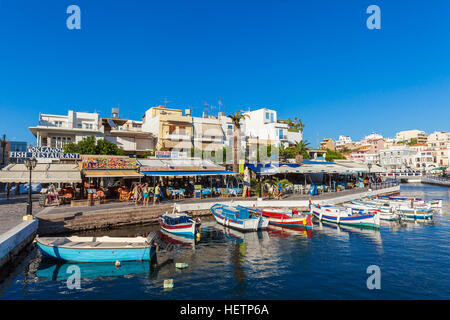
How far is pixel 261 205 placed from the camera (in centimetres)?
2580

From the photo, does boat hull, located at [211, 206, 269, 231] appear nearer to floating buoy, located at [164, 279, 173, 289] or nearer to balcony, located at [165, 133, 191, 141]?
floating buoy, located at [164, 279, 173, 289]

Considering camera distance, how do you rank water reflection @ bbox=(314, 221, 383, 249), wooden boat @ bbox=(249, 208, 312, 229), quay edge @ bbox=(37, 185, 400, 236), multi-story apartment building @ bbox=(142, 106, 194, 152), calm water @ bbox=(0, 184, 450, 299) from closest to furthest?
calm water @ bbox=(0, 184, 450, 299), quay edge @ bbox=(37, 185, 400, 236), water reflection @ bbox=(314, 221, 383, 249), wooden boat @ bbox=(249, 208, 312, 229), multi-story apartment building @ bbox=(142, 106, 194, 152)

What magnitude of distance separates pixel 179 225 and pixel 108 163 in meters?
11.0

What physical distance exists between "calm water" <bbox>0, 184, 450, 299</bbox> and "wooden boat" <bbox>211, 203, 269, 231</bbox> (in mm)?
2014

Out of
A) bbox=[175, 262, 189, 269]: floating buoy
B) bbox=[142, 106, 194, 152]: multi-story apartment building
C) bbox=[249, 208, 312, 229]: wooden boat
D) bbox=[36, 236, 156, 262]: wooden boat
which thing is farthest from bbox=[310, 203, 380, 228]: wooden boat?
bbox=[142, 106, 194, 152]: multi-story apartment building

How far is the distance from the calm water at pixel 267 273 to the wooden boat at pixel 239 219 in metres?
2.01

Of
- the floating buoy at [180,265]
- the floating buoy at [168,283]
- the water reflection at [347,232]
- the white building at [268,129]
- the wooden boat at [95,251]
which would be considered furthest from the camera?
the white building at [268,129]

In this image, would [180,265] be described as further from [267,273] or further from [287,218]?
[287,218]

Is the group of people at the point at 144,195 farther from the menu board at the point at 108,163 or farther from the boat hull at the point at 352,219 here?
the boat hull at the point at 352,219

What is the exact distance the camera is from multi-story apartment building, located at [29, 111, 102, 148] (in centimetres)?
4422

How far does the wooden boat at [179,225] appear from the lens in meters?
18.3

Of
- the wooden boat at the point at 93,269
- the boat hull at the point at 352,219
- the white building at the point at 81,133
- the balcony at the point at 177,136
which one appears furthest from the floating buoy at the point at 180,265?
the balcony at the point at 177,136
